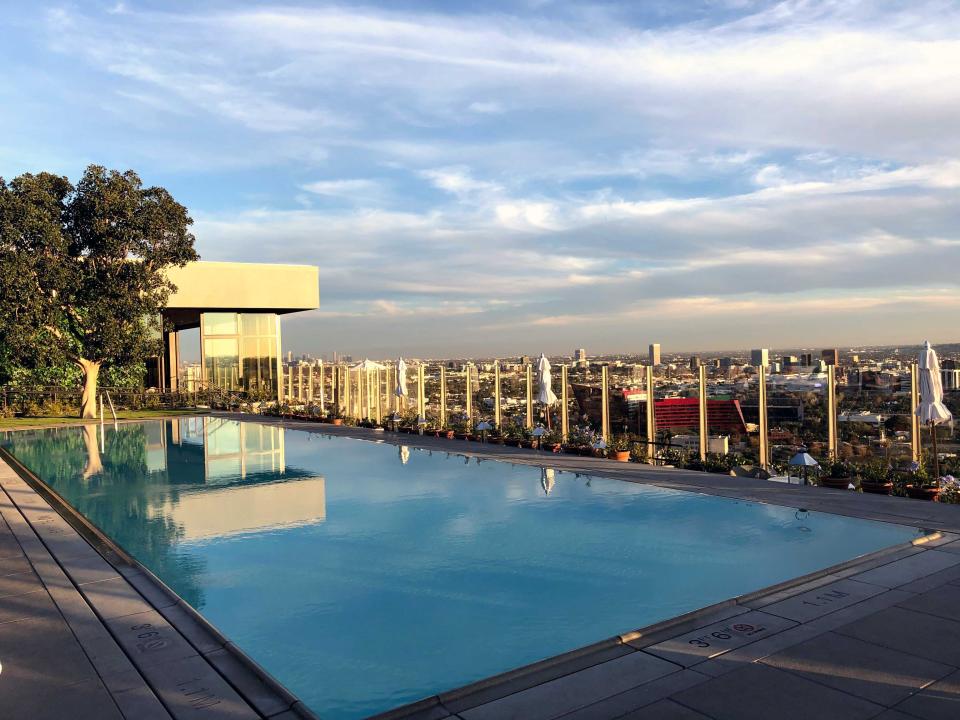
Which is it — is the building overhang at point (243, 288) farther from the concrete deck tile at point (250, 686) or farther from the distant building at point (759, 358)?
the concrete deck tile at point (250, 686)

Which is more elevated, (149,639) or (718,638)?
(149,639)

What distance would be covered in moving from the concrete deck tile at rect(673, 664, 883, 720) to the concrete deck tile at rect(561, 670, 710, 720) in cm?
9

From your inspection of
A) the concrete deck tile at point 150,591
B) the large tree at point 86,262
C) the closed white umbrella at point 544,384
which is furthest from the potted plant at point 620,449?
the large tree at point 86,262

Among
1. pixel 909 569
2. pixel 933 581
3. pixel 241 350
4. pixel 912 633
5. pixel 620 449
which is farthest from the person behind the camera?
pixel 241 350

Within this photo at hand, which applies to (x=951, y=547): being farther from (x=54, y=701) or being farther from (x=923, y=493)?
(x=54, y=701)

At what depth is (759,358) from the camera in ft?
44.7

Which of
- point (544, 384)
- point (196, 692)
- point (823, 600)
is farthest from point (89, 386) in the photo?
point (823, 600)

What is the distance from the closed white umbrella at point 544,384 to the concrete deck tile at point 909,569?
398 inches

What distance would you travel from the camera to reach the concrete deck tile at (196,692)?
434 centimetres

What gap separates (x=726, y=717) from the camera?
4.14 m

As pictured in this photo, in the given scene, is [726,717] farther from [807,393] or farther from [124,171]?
[124,171]

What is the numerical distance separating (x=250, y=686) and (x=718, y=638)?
11.5 feet

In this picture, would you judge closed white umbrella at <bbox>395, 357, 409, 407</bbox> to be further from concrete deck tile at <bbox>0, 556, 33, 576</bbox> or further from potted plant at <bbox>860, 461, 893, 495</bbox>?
concrete deck tile at <bbox>0, 556, 33, 576</bbox>

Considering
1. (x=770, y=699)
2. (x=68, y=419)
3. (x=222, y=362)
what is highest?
(x=222, y=362)
